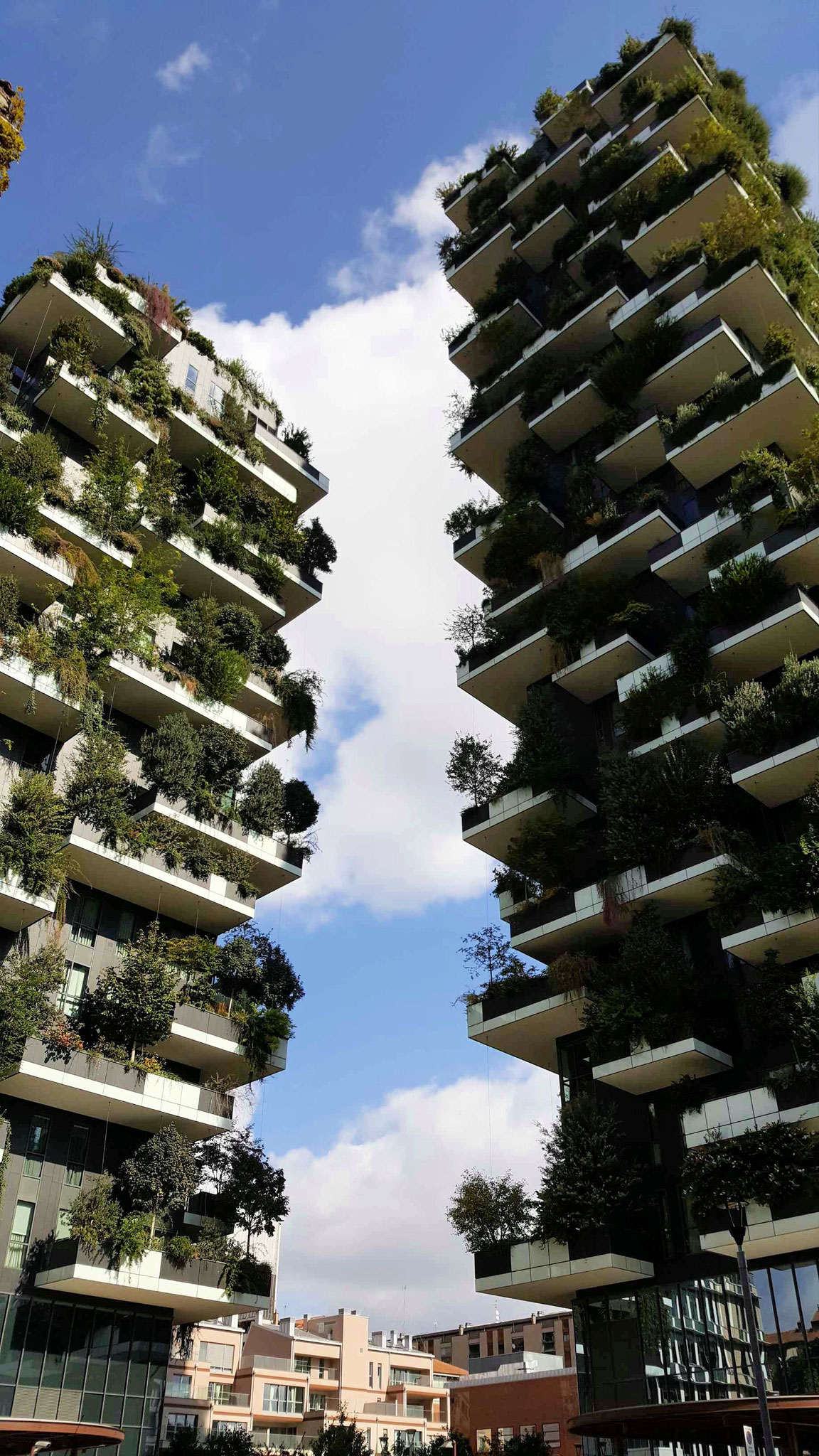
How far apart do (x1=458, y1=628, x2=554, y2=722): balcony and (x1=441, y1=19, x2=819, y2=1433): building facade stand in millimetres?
116

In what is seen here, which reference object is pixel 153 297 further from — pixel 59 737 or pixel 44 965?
pixel 44 965

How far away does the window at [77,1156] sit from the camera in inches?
1083

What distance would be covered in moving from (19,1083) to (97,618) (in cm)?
1318

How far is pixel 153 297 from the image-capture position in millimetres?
39500

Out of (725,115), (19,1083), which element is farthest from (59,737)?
(725,115)

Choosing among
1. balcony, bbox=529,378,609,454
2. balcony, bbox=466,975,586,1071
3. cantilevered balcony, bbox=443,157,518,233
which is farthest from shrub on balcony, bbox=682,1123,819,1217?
cantilevered balcony, bbox=443,157,518,233

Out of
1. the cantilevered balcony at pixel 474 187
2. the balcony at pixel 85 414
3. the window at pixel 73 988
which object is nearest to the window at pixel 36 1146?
the window at pixel 73 988

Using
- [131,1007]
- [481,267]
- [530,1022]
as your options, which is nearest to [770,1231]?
[530,1022]

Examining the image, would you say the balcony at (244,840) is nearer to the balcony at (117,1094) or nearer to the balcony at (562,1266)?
the balcony at (117,1094)

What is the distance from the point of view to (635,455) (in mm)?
34375

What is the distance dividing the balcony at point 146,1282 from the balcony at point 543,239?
35.9m

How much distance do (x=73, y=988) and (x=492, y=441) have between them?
23.7m

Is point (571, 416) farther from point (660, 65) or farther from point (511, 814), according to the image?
point (660, 65)

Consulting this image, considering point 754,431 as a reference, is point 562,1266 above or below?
below
